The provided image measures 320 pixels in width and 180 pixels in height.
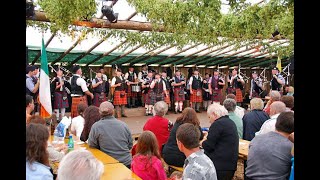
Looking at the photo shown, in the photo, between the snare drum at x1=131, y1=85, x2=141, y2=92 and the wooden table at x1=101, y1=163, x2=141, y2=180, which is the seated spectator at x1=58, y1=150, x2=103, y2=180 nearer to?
the wooden table at x1=101, y1=163, x2=141, y2=180

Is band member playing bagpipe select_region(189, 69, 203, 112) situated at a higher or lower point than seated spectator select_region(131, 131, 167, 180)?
higher

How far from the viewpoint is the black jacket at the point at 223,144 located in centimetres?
366

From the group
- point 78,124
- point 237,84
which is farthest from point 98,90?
point 78,124

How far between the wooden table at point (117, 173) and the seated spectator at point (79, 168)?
3.91 feet

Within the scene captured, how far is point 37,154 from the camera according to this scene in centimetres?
242

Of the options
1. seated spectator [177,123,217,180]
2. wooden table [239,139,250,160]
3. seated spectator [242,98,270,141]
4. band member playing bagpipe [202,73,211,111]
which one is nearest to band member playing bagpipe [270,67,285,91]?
band member playing bagpipe [202,73,211,111]

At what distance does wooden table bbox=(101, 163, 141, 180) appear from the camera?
10.2 feet

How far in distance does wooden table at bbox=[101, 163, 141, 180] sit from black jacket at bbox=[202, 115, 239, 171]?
95 centimetres

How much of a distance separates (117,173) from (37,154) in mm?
1039

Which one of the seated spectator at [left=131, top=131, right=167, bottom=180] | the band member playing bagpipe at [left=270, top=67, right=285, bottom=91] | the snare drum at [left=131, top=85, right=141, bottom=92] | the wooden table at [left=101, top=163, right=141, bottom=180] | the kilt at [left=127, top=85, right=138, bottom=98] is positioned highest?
the band member playing bagpipe at [left=270, top=67, right=285, bottom=91]

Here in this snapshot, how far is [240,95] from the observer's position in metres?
14.3

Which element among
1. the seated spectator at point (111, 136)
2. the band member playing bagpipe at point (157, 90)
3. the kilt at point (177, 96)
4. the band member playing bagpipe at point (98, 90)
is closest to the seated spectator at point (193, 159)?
the seated spectator at point (111, 136)

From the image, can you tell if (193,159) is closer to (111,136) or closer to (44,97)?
(111,136)
